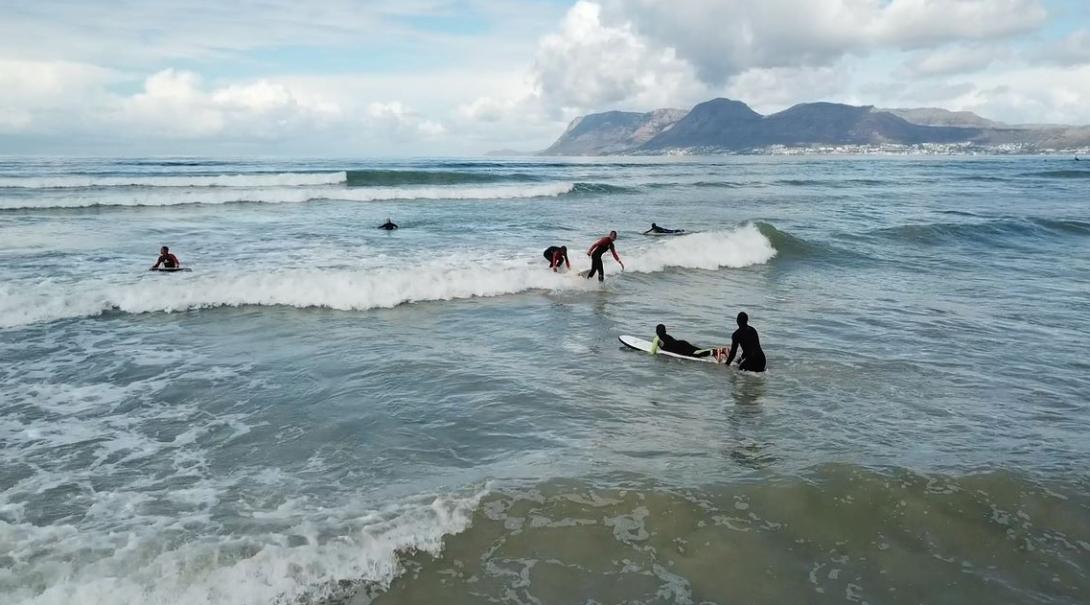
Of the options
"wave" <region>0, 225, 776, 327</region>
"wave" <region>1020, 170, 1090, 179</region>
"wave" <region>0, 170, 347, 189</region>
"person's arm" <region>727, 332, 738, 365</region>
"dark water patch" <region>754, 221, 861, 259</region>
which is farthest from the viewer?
"wave" <region>1020, 170, 1090, 179</region>

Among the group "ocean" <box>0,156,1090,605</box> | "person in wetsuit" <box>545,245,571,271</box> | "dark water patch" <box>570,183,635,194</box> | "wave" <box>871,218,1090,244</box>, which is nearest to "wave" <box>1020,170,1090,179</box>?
"wave" <box>871,218,1090,244</box>

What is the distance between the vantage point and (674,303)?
56.0 feet

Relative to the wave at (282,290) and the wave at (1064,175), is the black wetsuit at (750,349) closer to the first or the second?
the wave at (282,290)

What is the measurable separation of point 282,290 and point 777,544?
1342 cm

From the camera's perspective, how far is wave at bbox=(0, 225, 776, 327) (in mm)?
14867

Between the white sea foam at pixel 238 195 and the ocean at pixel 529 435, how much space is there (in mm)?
16562

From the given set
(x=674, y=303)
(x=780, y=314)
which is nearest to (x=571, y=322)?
(x=674, y=303)

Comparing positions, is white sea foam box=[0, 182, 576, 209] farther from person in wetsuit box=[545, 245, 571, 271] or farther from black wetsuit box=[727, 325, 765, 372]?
black wetsuit box=[727, 325, 765, 372]

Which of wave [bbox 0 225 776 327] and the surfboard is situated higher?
wave [bbox 0 225 776 327]

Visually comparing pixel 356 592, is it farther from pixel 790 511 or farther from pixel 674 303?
pixel 674 303

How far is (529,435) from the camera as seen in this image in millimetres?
8664

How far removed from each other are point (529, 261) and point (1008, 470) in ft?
50.0

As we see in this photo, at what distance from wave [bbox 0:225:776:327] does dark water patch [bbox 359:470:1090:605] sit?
10.5 meters

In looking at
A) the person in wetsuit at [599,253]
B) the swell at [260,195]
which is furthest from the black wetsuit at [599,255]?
the swell at [260,195]
